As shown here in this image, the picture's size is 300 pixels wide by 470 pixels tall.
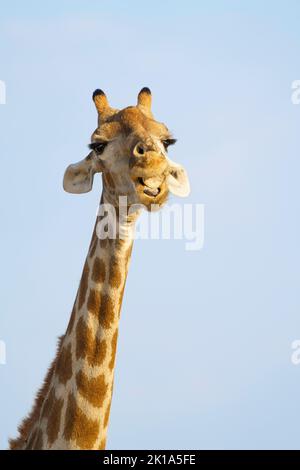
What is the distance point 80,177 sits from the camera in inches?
455

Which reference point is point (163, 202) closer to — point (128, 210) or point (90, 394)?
point (128, 210)

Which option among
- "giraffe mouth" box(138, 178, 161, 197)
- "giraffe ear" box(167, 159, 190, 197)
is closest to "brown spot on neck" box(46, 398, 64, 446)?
"giraffe mouth" box(138, 178, 161, 197)

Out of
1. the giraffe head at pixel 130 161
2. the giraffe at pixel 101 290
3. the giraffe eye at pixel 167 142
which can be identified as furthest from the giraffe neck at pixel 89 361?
the giraffe eye at pixel 167 142

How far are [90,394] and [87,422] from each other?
276mm

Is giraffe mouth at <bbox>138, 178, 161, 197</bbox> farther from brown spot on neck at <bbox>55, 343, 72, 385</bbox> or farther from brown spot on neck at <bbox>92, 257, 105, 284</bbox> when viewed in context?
brown spot on neck at <bbox>55, 343, 72, 385</bbox>

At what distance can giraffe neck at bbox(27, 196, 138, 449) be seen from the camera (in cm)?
1033

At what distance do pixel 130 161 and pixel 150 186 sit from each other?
1.19 feet

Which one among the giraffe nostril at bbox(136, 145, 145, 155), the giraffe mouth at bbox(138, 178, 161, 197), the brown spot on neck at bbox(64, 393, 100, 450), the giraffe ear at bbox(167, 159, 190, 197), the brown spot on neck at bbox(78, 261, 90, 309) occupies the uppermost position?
the giraffe ear at bbox(167, 159, 190, 197)

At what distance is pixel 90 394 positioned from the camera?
410 inches

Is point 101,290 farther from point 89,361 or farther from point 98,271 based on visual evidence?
point 89,361

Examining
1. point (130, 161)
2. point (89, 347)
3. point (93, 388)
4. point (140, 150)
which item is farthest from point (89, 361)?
point (140, 150)

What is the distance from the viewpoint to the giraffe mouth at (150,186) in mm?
10406
